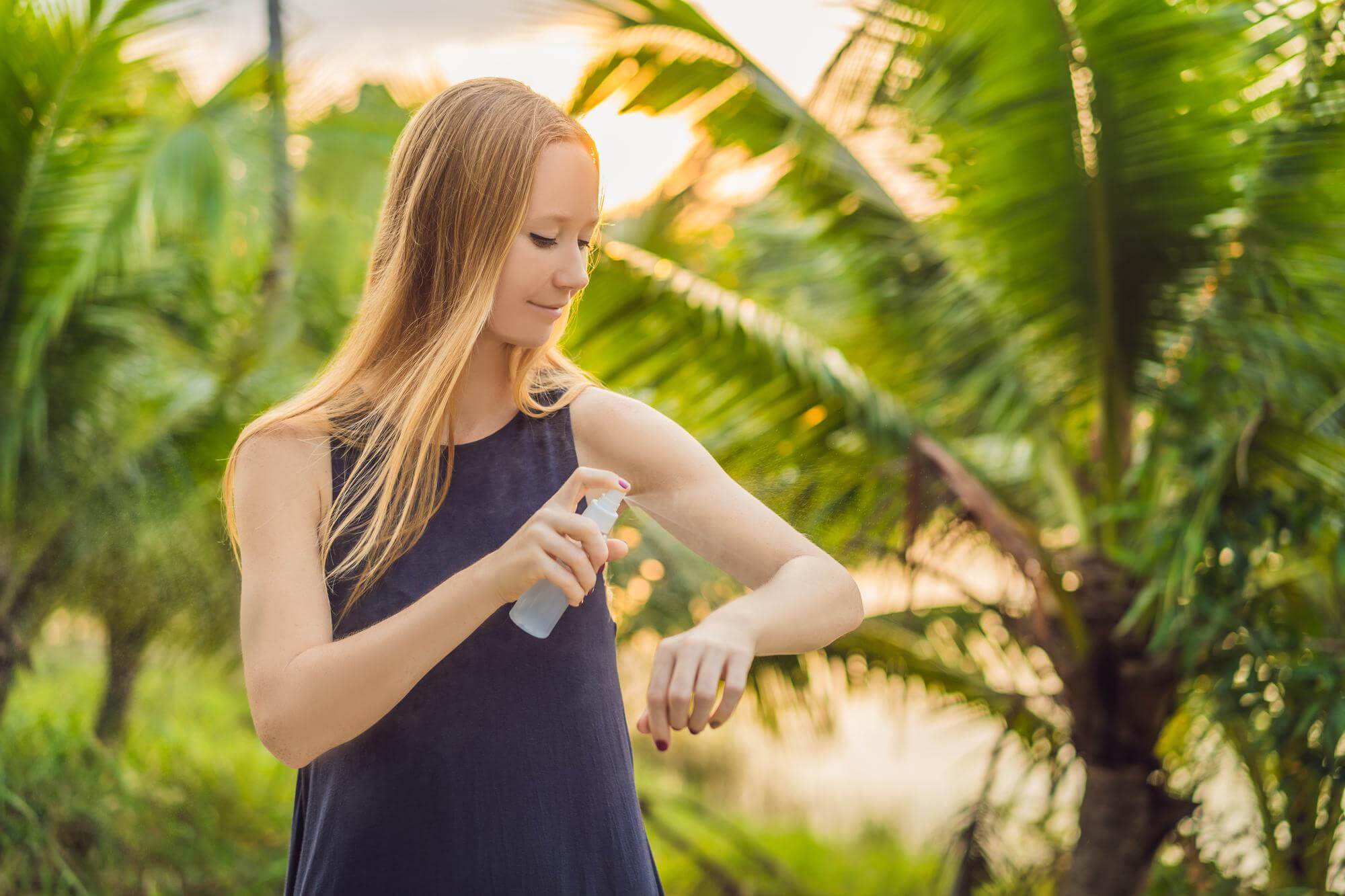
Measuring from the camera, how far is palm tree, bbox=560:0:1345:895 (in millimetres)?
3207

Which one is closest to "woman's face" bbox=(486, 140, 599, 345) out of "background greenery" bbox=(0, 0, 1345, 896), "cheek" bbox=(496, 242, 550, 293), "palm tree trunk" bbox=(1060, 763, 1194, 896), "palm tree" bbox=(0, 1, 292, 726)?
"cheek" bbox=(496, 242, 550, 293)

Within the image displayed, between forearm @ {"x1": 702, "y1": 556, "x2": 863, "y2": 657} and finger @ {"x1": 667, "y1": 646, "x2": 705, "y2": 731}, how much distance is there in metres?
0.06

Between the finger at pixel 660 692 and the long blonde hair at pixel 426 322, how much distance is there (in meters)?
0.37

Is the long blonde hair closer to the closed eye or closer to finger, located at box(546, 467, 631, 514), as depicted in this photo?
the closed eye

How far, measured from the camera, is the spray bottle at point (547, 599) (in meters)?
0.94

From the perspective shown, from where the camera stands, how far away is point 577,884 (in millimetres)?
1067

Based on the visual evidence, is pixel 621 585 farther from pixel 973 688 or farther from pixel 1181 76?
pixel 1181 76

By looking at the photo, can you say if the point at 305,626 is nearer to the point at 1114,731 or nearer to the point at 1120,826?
the point at 1114,731

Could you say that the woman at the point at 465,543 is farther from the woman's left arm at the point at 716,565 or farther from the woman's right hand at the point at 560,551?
the woman's right hand at the point at 560,551

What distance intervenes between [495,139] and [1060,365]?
311 cm

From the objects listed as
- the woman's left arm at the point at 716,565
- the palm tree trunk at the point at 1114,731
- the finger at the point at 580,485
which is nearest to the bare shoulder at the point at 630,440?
the woman's left arm at the point at 716,565

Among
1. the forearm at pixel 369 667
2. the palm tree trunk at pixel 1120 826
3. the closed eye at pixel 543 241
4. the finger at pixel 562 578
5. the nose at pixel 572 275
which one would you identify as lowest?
the palm tree trunk at pixel 1120 826

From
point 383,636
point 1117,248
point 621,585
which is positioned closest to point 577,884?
point 383,636

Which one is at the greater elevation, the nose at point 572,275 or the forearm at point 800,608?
the nose at point 572,275
